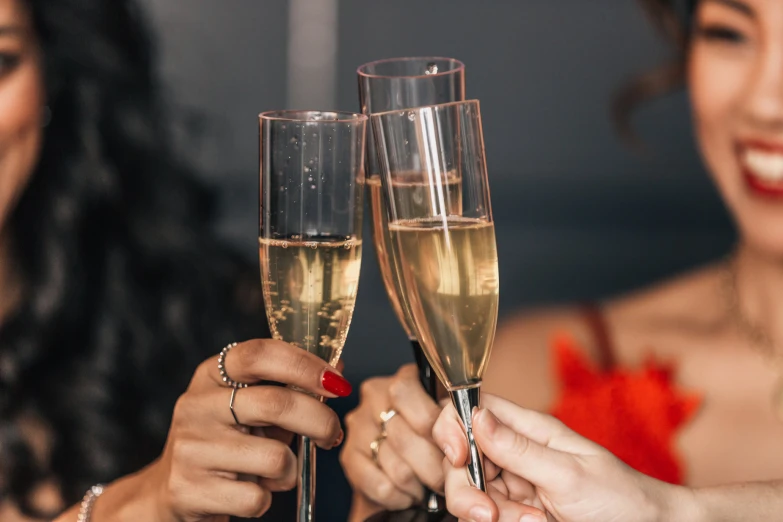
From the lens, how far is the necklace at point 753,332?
214cm

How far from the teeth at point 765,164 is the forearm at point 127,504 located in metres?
1.30

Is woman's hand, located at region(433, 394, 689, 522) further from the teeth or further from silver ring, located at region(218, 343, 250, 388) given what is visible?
the teeth

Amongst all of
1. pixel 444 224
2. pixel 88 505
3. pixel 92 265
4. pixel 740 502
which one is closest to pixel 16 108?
pixel 92 265

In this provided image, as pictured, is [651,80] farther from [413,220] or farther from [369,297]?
[413,220]

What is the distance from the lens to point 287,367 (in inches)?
40.6

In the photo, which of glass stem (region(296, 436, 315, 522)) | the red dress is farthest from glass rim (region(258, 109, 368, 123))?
the red dress

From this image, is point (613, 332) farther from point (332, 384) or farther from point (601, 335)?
point (332, 384)

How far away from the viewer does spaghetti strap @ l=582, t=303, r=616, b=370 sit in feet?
7.67

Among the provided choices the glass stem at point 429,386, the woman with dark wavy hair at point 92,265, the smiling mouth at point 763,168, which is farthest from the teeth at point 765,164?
the woman with dark wavy hair at point 92,265

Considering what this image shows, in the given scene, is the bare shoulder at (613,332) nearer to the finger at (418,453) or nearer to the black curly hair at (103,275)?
the black curly hair at (103,275)

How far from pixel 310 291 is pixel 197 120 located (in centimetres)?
167

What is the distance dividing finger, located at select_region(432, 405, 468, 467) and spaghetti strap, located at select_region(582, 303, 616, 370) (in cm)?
138

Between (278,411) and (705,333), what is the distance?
1.48m

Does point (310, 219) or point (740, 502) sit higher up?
point (310, 219)
